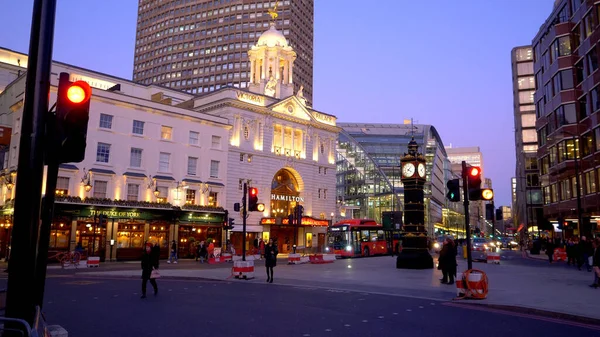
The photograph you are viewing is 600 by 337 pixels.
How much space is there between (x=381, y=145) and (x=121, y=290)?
9329 centimetres

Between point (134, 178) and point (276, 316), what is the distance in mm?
31563

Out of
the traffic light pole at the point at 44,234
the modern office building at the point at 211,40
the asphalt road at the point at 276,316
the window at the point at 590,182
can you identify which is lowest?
the asphalt road at the point at 276,316

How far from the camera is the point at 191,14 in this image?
11350 centimetres

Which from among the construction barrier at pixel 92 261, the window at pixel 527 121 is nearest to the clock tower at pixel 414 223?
the construction barrier at pixel 92 261

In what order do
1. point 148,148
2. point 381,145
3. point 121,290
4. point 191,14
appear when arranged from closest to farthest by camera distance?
point 121,290 → point 148,148 → point 381,145 → point 191,14

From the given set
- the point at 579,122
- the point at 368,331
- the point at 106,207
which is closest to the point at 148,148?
the point at 106,207

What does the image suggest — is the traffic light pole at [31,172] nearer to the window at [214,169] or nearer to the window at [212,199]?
the window at [212,199]

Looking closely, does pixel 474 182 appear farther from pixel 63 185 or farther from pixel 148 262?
pixel 63 185

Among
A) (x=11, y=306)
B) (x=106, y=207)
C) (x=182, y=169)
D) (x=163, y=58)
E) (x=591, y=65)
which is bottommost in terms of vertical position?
(x=11, y=306)

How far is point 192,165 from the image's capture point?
44156mm

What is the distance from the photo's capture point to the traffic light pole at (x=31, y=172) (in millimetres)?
4555

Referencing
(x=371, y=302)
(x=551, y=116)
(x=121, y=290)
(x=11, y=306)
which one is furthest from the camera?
(x=551, y=116)

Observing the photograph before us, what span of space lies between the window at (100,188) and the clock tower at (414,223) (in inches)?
950

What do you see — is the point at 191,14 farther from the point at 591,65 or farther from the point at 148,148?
the point at 591,65
